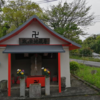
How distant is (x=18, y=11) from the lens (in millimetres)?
19359

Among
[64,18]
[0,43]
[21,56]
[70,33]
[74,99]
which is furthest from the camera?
[64,18]

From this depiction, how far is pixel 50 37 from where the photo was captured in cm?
723

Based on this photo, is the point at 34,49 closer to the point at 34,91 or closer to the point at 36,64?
the point at 36,64

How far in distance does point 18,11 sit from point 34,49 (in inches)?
618

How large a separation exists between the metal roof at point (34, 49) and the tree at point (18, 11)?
14429 millimetres

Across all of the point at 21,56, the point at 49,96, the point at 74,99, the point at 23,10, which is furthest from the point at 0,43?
the point at 23,10

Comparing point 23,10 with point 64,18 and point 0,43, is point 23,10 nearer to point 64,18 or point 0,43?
point 64,18

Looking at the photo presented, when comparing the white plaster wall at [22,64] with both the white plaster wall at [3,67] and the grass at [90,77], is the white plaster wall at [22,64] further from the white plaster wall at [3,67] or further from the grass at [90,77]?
the grass at [90,77]

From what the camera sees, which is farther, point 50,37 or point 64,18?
point 64,18

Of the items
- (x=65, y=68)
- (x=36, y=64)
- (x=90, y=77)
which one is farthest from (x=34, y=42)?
(x=90, y=77)

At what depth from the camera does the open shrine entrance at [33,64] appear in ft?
26.4

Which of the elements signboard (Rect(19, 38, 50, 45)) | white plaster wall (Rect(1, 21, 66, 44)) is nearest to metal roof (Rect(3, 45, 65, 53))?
signboard (Rect(19, 38, 50, 45))

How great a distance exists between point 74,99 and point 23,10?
1940 centimetres

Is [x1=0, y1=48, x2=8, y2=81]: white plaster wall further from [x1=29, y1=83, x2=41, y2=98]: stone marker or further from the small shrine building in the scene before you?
[x1=29, y1=83, x2=41, y2=98]: stone marker
